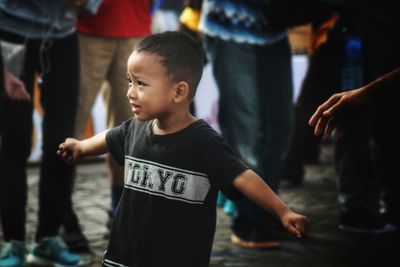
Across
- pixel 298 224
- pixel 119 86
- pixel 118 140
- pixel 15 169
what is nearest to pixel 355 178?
pixel 119 86

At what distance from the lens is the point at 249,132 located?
4199 millimetres

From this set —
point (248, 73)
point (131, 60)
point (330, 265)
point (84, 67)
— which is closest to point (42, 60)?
point (84, 67)

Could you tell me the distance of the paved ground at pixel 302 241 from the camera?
396 cm

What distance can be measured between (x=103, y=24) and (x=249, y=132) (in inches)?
40.0

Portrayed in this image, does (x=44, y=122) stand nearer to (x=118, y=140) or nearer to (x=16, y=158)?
(x=16, y=158)

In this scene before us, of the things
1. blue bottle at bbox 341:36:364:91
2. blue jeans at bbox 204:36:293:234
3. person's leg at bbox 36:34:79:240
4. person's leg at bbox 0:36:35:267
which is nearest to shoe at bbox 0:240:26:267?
person's leg at bbox 0:36:35:267

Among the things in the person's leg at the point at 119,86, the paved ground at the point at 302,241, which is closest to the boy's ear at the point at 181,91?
the paved ground at the point at 302,241

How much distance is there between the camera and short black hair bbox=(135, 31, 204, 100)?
7.65 ft

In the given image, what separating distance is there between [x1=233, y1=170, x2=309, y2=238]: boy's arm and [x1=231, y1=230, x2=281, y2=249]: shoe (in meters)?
2.06

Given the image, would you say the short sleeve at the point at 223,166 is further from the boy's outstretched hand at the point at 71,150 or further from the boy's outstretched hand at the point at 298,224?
the boy's outstretched hand at the point at 71,150

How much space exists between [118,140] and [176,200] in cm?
35

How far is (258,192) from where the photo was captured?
85.4 inches

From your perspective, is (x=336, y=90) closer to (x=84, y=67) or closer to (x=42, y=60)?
(x=84, y=67)

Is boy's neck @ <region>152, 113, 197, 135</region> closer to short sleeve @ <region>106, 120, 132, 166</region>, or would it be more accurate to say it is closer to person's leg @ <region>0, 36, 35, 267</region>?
short sleeve @ <region>106, 120, 132, 166</region>
